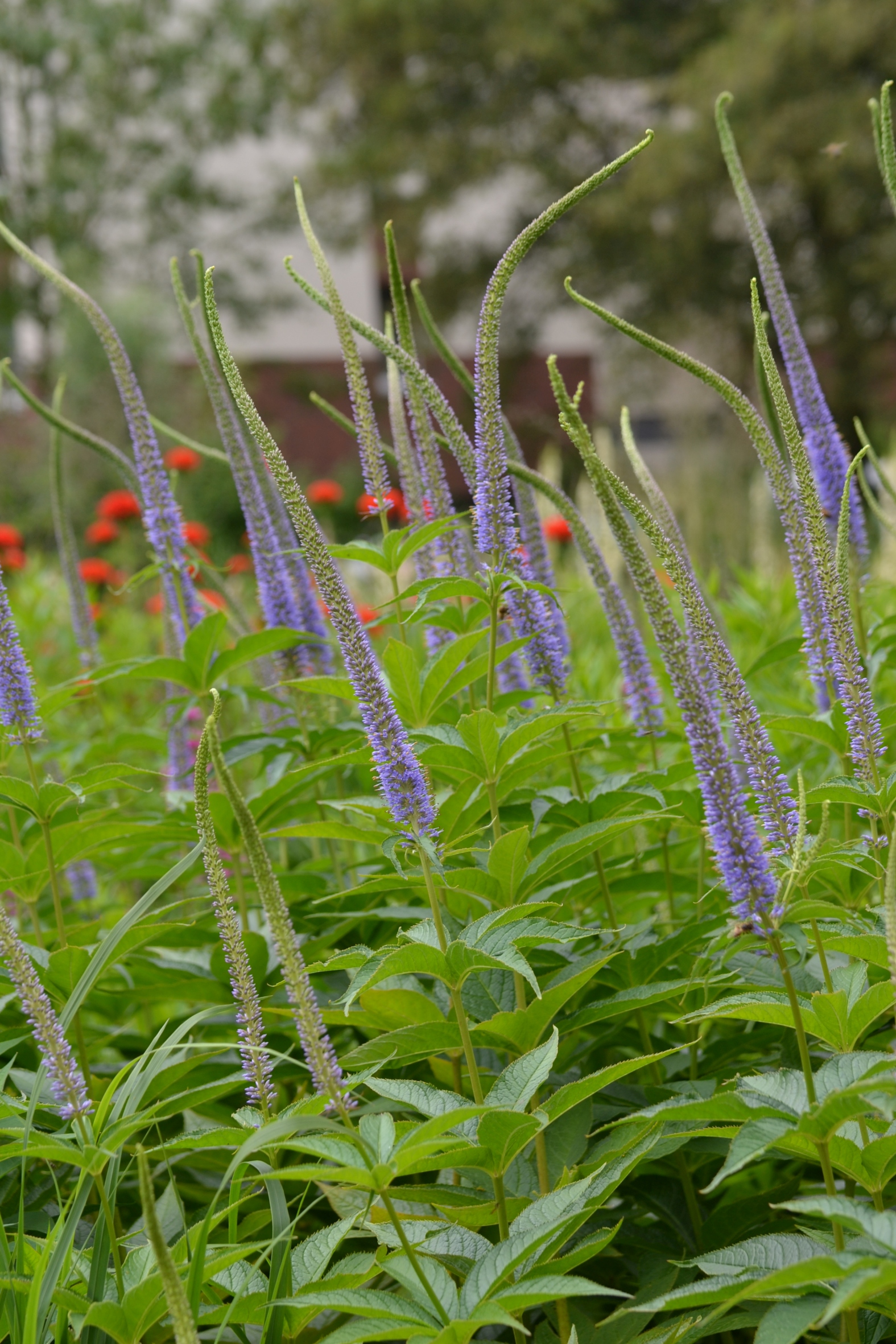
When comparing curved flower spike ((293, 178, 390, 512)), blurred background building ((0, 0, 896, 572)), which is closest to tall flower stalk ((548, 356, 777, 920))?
curved flower spike ((293, 178, 390, 512))

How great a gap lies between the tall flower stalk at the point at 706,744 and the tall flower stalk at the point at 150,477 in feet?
4.23

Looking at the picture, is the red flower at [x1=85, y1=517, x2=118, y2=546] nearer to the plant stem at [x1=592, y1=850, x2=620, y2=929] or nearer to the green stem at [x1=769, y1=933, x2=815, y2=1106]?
the plant stem at [x1=592, y1=850, x2=620, y2=929]

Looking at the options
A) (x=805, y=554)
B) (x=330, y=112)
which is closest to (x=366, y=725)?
(x=805, y=554)

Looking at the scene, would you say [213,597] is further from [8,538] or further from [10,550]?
[10,550]

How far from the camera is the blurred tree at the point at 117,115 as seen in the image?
3169 cm

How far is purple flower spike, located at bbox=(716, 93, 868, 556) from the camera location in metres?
2.56

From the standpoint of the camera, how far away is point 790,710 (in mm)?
3121

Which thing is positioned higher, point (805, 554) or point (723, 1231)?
point (805, 554)

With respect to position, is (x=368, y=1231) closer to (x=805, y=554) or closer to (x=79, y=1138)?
(x=79, y=1138)

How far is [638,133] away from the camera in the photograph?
1077 inches

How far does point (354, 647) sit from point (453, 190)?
27.6 metres

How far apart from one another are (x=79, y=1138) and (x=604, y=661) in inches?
144

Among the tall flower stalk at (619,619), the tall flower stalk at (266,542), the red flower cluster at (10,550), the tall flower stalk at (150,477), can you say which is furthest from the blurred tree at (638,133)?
the tall flower stalk at (619,619)

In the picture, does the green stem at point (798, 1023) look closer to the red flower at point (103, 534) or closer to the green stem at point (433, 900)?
the green stem at point (433, 900)
